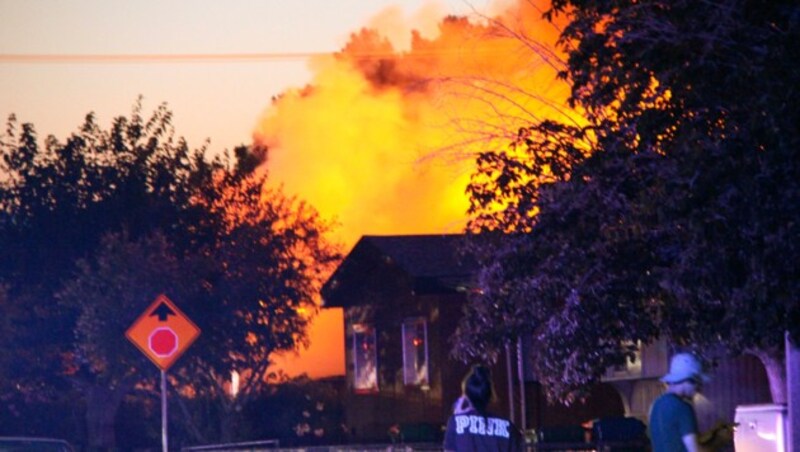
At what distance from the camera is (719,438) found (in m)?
10.7

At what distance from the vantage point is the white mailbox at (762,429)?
1903 cm

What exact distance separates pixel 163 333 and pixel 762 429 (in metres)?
7.47

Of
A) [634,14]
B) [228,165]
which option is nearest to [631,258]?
[634,14]

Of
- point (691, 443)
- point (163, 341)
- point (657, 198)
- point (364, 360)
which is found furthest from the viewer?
point (364, 360)

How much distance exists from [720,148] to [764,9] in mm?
1718

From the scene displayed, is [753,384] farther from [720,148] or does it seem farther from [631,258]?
[720,148]

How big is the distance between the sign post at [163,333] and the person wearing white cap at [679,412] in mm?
10400

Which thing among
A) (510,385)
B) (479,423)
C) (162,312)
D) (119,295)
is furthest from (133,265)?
(479,423)

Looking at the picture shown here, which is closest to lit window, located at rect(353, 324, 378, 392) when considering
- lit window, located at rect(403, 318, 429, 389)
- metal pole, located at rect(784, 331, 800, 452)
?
lit window, located at rect(403, 318, 429, 389)

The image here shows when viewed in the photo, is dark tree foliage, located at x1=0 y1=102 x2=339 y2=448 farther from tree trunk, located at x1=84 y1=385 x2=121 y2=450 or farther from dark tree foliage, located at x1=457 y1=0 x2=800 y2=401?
dark tree foliage, located at x1=457 y1=0 x2=800 y2=401

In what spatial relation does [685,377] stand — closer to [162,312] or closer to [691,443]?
[691,443]

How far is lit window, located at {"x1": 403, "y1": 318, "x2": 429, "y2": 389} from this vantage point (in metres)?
39.5

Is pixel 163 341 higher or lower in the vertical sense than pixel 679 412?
higher

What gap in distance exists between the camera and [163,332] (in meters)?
20.3
